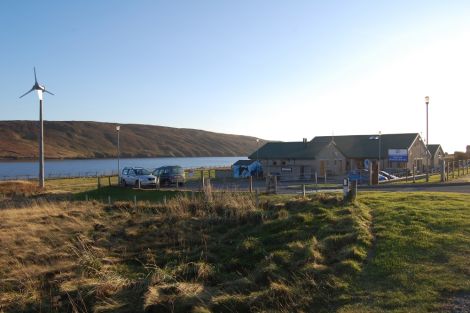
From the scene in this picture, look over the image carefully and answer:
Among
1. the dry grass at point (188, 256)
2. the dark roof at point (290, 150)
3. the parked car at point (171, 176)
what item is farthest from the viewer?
the dark roof at point (290, 150)

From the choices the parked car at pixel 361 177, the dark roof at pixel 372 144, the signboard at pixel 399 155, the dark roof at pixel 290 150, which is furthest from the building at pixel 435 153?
the parked car at pixel 361 177

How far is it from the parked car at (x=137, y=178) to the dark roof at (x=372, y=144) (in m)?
24.5

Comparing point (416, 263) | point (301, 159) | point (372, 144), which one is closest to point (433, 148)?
point (372, 144)

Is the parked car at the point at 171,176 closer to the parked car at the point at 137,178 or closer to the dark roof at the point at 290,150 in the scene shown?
the parked car at the point at 137,178

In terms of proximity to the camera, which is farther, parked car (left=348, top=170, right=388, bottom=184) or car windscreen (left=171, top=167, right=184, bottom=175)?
car windscreen (left=171, top=167, right=184, bottom=175)

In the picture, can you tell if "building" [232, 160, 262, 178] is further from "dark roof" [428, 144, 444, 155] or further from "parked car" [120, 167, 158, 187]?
"dark roof" [428, 144, 444, 155]

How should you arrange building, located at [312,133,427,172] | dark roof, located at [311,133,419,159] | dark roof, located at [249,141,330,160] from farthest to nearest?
dark roof, located at [311,133,419,159] < building, located at [312,133,427,172] < dark roof, located at [249,141,330,160]

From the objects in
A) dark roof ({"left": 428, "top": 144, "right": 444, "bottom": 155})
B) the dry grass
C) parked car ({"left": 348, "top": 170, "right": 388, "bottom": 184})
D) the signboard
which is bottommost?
the dry grass

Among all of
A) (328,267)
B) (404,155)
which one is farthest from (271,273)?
(404,155)

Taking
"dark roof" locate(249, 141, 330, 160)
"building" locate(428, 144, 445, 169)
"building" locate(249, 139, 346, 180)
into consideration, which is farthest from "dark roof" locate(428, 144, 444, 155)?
"dark roof" locate(249, 141, 330, 160)

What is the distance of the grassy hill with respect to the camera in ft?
29.7

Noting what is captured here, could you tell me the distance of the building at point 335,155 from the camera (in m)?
51.4

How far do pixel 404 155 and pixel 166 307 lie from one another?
36084mm

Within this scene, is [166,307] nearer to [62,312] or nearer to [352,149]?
[62,312]
